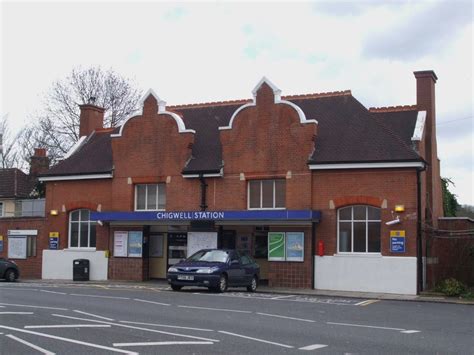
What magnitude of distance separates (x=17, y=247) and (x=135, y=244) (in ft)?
26.7

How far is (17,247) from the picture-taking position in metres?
33.6

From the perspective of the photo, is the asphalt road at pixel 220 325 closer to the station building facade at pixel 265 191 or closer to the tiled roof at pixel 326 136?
the station building facade at pixel 265 191

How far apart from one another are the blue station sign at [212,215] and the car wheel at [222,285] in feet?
12.7

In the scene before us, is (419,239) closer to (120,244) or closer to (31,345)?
(120,244)

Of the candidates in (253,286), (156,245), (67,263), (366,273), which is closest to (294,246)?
(253,286)

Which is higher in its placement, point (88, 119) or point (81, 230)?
point (88, 119)

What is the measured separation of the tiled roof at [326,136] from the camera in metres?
25.1

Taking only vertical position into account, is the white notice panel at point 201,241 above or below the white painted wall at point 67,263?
above

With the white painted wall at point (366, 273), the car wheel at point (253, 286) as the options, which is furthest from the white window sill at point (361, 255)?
the car wheel at point (253, 286)

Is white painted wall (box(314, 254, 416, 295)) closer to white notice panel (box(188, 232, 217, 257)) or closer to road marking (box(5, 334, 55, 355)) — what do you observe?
white notice panel (box(188, 232, 217, 257))

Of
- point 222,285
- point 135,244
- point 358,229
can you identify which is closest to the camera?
point 222,285

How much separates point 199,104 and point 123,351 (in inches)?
892

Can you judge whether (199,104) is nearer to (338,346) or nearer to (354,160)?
(354,160)

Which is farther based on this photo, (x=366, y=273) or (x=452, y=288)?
(x=366, y=273)
